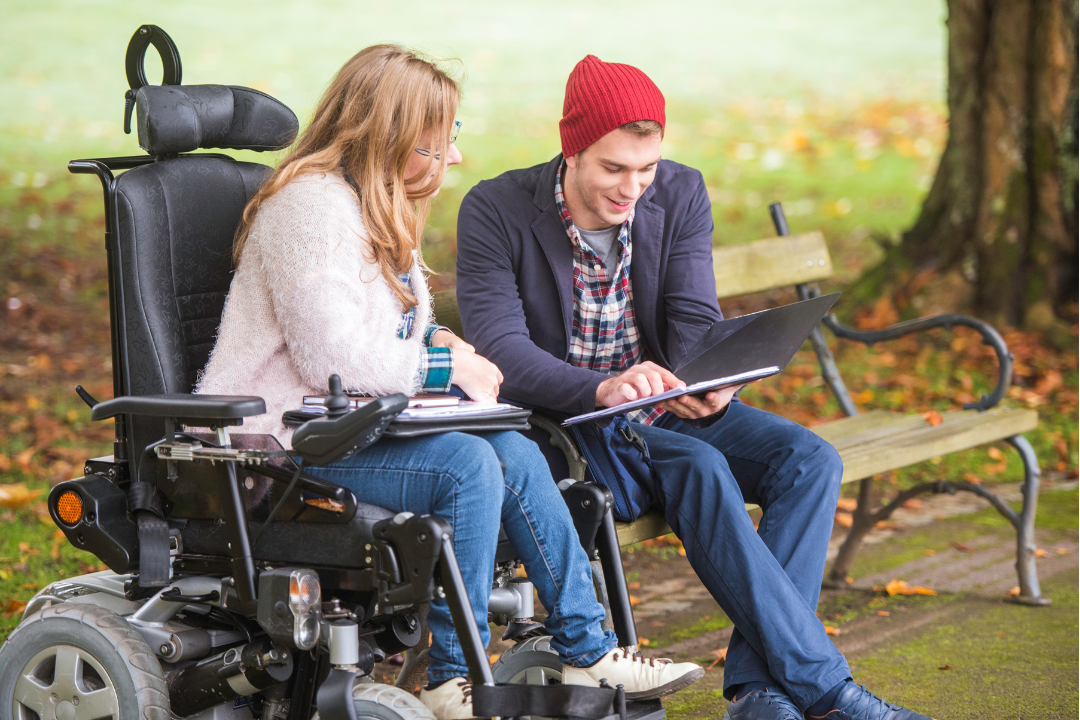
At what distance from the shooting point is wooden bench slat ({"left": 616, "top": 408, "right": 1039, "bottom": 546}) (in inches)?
136

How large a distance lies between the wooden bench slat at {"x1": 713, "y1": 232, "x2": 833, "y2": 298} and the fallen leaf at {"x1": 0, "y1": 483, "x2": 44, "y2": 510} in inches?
111

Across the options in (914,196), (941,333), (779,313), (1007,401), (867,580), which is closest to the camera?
(779,313)

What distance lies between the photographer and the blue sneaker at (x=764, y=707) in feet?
8.05

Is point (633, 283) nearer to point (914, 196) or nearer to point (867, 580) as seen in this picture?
point (867, 580)

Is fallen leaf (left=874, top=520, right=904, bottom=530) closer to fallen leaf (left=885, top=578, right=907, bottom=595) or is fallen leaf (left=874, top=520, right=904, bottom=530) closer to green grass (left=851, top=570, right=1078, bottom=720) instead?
fallen leaf (left=885, top=578, right=907, bottom=595)

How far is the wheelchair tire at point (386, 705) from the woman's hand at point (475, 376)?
64 cm

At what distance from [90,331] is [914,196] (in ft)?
25.6

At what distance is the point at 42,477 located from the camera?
4957 millimetres

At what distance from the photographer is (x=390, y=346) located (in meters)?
2.32

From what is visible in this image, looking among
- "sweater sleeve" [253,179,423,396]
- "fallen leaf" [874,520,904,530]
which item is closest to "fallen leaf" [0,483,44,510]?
"sweater sleeve" [253,179,423,396]

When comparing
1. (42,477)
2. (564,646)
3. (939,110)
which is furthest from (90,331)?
(939,110)

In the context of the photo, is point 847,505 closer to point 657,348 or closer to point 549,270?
point 657,348

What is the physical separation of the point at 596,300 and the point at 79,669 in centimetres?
154

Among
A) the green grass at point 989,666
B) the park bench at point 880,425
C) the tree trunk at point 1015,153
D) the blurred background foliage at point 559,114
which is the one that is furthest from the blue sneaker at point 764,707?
the tree trunk at point 1015,153
